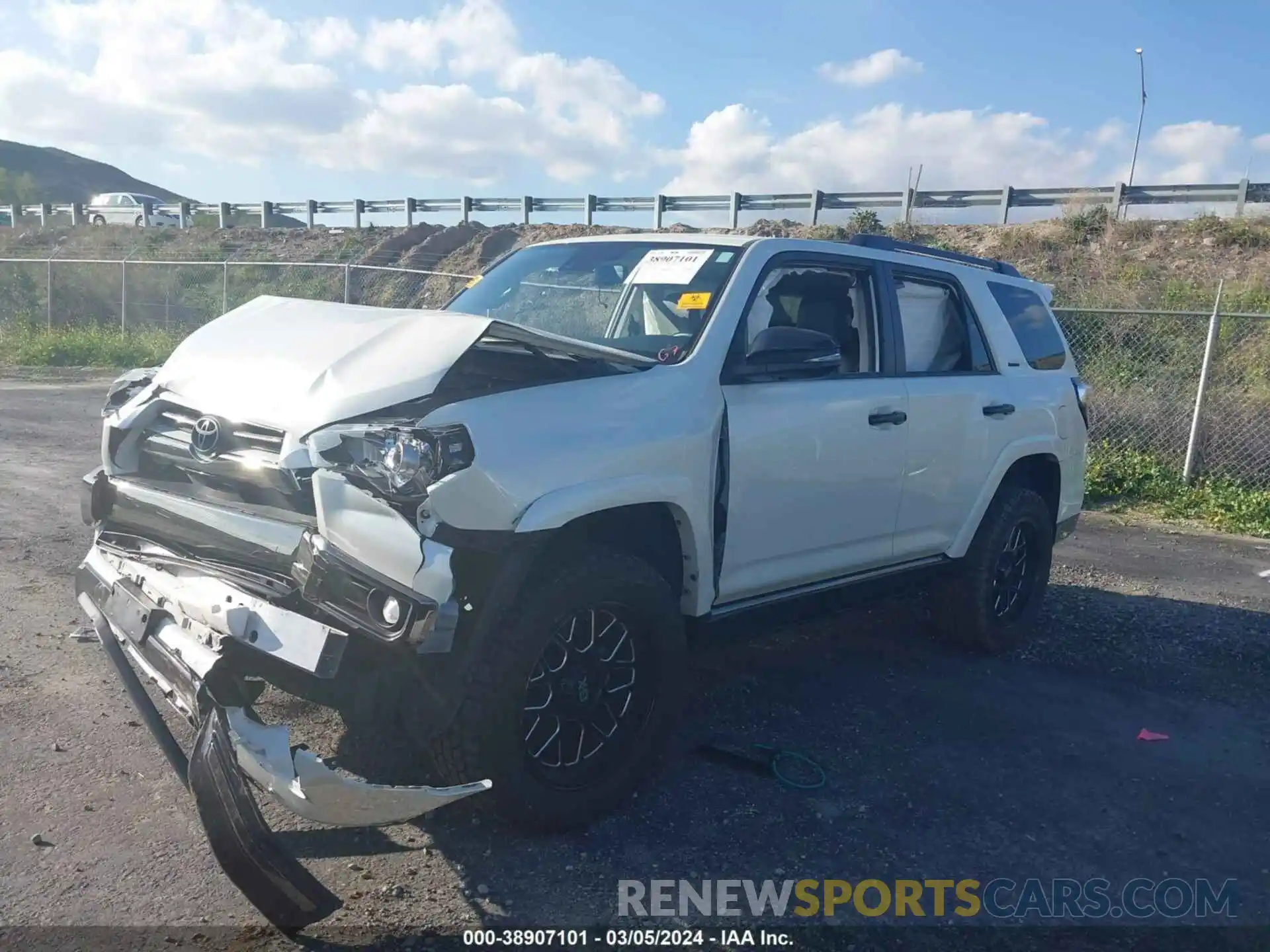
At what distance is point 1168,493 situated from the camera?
33.8ft

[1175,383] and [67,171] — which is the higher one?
[67,171]

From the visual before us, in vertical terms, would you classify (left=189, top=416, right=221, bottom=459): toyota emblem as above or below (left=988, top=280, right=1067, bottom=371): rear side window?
below

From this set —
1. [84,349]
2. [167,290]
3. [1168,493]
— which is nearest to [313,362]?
[1168,493]

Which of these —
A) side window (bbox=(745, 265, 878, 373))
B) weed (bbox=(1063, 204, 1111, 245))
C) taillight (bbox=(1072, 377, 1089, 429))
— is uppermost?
weed (bbox=(1063, 204, 1111, 245))

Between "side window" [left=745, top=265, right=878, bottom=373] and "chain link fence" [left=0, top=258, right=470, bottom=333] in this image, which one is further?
"chain link fence" [left=0, top=258, right=470, bottom=333]

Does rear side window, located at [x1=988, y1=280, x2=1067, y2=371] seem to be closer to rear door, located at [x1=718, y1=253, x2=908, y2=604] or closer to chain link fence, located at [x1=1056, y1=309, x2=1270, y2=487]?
rear door, located at [x1=718, y1=253, x2=908, y2=604]

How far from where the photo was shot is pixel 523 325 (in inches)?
176

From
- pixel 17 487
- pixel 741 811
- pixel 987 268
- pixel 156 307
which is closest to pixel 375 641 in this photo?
pixel 741 811

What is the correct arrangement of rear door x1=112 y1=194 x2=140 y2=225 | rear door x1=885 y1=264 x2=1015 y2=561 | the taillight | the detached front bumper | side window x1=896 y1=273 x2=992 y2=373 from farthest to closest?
rear door x1=112 y1=194 x2=140 y2=225, the taillight, side window x1=896 y1=273 x2=992 y2=373, rear door x1=885 y1=264 x2=1015 y2=561, the detached front bumper

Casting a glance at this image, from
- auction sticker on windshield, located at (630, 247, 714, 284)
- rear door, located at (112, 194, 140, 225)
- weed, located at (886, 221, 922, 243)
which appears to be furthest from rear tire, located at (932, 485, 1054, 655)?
rear door, located at (112, 194, 140, 225)

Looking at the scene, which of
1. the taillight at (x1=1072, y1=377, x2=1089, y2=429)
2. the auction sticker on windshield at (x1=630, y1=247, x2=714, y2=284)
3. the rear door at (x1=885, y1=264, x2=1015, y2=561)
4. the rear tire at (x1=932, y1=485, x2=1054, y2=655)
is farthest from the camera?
the taillight at (x1=1072, y1=377, x2=1089, y2=429)

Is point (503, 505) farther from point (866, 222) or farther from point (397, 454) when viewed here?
point (866, 222)

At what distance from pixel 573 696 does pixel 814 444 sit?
1511 mm

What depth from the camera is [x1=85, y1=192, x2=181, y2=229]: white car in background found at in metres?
34.7
